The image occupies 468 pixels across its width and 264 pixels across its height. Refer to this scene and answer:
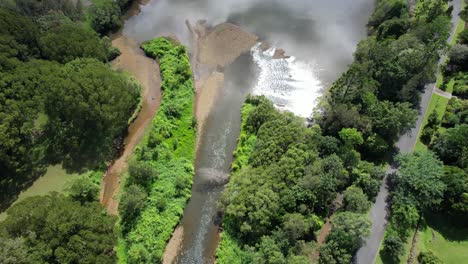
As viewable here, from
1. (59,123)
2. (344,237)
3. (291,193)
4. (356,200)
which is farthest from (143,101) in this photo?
(344,237)

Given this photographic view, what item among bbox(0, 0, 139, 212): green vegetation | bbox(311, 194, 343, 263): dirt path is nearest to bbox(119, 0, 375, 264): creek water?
bbox(311, 194, 343, 263): dirt path

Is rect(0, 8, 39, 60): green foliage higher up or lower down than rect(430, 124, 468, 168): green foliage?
lower down

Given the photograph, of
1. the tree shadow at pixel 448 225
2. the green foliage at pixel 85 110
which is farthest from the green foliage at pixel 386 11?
the green foliage at pixel 85 110

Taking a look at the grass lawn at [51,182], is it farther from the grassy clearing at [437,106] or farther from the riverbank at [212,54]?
the grassy clearing at [437,106]

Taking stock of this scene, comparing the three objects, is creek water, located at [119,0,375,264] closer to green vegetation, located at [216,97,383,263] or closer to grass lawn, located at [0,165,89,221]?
green vegetation, located at [216,97,383,263]

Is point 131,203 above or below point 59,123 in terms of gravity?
below

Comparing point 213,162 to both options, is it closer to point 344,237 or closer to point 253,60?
point 344,237
